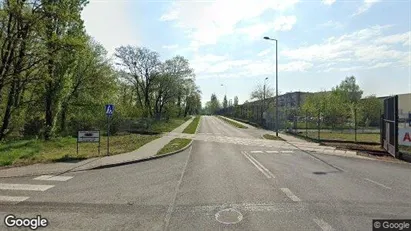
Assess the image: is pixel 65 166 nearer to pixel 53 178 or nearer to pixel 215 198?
pixel 53 178

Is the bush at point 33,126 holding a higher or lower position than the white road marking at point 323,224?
higher

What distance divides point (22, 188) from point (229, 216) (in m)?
6.37

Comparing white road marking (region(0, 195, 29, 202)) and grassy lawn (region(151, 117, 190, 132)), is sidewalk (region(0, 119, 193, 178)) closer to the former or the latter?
white road marking (region(0, 195, 29, 202))

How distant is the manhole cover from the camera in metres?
6.16

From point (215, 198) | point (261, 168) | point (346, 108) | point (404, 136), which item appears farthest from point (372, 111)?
point (215, 198)

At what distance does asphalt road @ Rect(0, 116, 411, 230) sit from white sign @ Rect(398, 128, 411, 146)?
5.04m

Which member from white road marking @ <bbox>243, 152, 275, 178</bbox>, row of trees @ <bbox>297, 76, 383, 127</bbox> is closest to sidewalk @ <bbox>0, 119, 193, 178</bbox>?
white road marking @ <bbox>243, 152, 275, 178</bbox>

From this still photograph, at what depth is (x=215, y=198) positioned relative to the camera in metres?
7.95

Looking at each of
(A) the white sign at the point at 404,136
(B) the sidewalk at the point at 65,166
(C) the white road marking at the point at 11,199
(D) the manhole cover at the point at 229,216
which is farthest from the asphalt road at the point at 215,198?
(A) the white sign at the point at 404,136

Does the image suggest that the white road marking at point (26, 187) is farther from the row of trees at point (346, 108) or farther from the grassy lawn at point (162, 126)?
the grassy lawn at point (162, 126)

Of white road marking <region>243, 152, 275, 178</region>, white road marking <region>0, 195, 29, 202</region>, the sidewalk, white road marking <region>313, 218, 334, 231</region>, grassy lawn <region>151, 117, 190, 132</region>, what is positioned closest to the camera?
white road marking <region>313, 218, 334, 231</region>

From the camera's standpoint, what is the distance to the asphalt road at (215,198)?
613cm

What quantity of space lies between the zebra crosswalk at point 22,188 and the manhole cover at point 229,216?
5.01 metres

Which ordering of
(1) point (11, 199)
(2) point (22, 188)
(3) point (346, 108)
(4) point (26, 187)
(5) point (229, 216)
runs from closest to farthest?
(5) point (229, 216) → (1) point (11, 199) → (2) point (22, 188) → (4) point (26, 187) → (3) point (346, 108)
